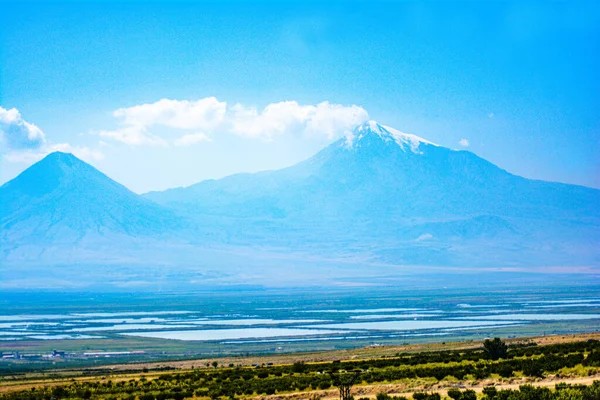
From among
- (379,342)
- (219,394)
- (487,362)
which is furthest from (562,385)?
(379,342)

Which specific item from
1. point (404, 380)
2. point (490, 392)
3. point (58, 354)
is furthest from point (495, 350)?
point (58, 354)

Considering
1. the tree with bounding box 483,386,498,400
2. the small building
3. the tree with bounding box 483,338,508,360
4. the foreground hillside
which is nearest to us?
the tree with bounding box 483,386,498,400

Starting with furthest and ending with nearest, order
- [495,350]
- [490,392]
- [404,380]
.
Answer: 1. [495,350]
2. [404,380]
3. [490,392]

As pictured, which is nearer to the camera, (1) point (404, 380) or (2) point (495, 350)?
(1) point (404, 380)

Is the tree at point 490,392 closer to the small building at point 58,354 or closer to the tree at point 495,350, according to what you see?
the tree at point 495,350

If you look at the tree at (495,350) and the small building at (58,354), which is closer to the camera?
the tree at (495,350)

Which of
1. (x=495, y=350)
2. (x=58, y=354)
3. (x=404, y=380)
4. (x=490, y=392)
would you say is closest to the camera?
(x=490, y=392)

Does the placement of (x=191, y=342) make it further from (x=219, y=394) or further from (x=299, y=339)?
(x=219, y=394)

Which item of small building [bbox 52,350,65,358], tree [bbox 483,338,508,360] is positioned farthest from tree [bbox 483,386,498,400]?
small building [bbox 52,350,65,358]

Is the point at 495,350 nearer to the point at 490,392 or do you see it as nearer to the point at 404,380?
the point at 404,380

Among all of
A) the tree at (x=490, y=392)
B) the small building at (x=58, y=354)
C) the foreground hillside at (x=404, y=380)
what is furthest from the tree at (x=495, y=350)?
the small building at (x=58, y=354)

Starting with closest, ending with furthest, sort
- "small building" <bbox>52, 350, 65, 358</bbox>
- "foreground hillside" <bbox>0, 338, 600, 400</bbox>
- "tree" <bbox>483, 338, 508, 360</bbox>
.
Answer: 1. "foreground hillside" <bbox>0, 338, 600, 400</bbox>
2. "tree" <bbox>483, 338, 508, 360</bbox>
3. "small building" <bbox>52, 350, 65, 358</bbox>

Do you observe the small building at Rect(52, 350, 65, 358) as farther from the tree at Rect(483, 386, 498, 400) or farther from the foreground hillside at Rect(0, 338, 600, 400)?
the tree at Rect(483, 386, 498, 400)

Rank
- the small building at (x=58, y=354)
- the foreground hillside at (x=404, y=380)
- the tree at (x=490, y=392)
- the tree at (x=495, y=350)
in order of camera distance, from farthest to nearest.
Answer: the small building at (x=58, y=354), the tree at (x=495, y=350), the foreground hillside at (x=404, y=380), the tree at (x=490, y=392)
